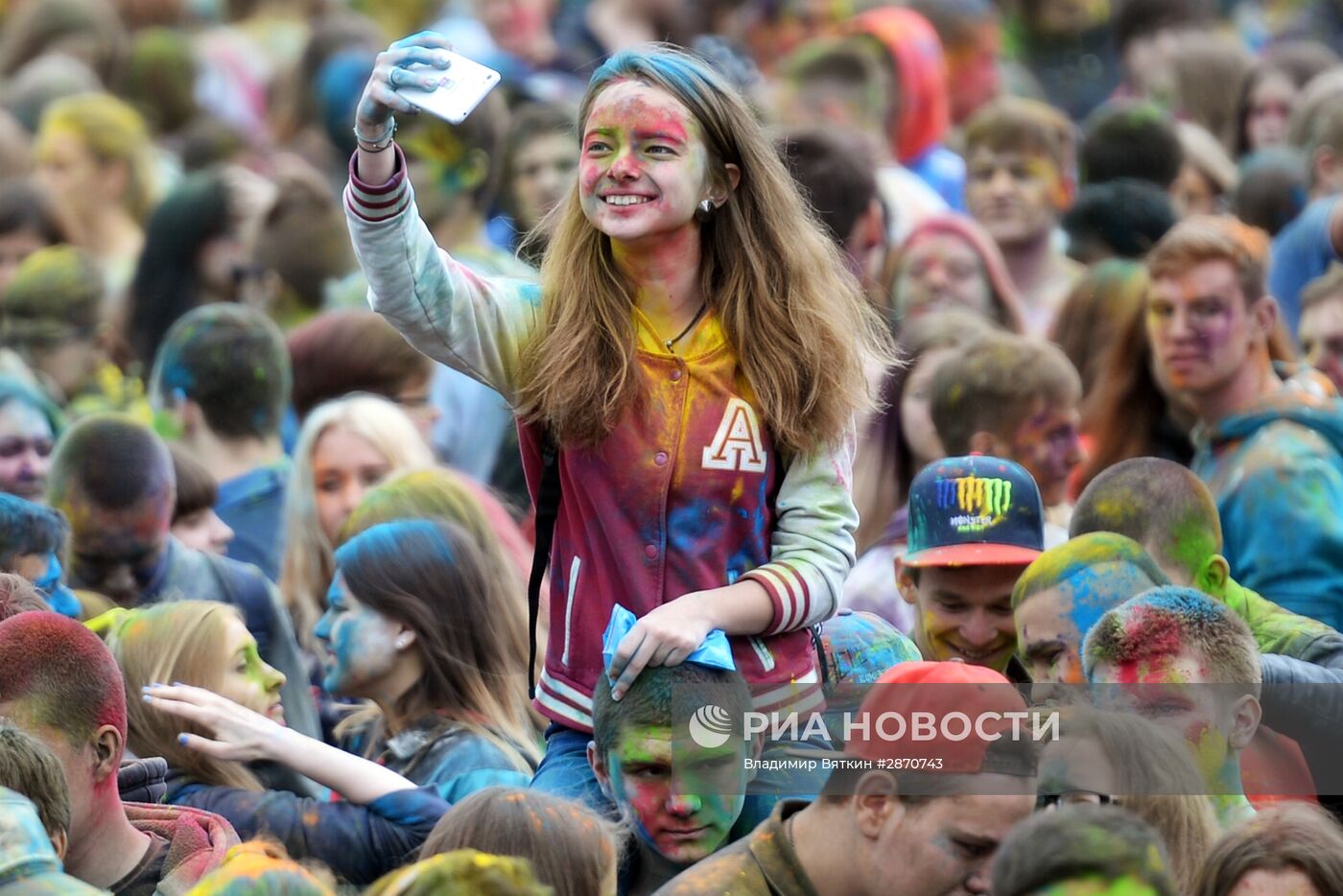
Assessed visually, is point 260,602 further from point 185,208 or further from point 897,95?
point 897,95

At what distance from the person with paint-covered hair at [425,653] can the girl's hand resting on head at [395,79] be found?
1388 mm

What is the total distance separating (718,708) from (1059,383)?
2.26 metres

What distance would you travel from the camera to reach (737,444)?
166 inches

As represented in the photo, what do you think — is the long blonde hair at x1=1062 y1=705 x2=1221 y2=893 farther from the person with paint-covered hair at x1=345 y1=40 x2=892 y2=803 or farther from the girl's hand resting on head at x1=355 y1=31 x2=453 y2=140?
the girl's hand resting on head at x1=355 y1=31 x2=453 y2=140

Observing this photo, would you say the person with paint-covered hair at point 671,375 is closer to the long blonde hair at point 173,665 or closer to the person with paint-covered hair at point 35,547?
the long blonde hair at point 173,665

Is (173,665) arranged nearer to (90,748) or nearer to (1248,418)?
(90,748)

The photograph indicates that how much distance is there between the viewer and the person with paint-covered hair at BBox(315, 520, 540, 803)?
497cm

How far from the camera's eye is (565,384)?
13.6 feet

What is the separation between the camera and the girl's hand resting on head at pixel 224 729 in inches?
175

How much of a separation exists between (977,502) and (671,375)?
1.03 metres

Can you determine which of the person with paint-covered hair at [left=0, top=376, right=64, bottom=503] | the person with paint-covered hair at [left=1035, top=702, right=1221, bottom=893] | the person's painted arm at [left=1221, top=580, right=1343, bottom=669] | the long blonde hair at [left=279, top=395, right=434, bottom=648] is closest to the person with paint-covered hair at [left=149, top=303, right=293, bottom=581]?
the long blonde hair at [left=279, top=395, right=434, bottom=648]

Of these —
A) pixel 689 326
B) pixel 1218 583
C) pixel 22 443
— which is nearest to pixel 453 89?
pixel 689 326

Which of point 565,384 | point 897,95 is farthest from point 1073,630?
point 897,95

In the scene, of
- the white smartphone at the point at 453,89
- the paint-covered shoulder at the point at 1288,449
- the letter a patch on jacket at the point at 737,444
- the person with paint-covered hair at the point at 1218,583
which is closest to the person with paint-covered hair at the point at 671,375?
the letter a patch on jacket at the point at 737,444
